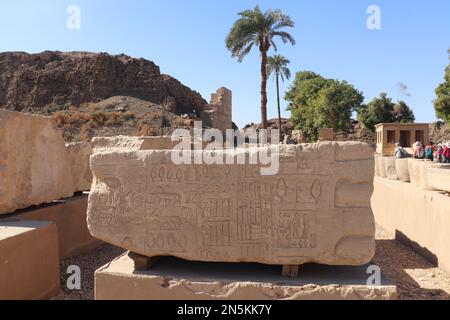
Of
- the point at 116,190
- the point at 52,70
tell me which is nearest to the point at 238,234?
the point at 116,190

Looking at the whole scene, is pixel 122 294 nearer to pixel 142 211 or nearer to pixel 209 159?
pixel 142 211

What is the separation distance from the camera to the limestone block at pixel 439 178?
4148mm

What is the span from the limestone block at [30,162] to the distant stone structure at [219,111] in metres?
18.9

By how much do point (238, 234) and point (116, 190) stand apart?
89cm

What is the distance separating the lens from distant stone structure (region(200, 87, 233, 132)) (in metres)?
23.4

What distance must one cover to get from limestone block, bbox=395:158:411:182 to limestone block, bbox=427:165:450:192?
1.38 meters

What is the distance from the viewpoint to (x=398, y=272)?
3.78 m

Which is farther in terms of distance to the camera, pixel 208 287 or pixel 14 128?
pixel 14 128

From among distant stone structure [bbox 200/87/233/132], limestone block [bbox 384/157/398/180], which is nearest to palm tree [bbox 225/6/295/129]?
distant stone structure [bbox 200/87/233/132]

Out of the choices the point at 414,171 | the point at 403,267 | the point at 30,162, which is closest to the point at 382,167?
the point at 414,171

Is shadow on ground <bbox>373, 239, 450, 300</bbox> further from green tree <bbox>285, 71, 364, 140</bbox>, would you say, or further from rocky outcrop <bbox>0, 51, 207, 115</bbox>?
rocky outcrop <bbox>0, 51, 207, 115</bbox>

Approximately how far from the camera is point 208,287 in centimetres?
258

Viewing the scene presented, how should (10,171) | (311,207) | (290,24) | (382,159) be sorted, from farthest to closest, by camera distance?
(290,24) < (382,159) < (10,171) < (311,207)

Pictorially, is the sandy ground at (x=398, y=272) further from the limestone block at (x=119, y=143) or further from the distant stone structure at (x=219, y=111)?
the distant stone structure at (x=219, y=111)
